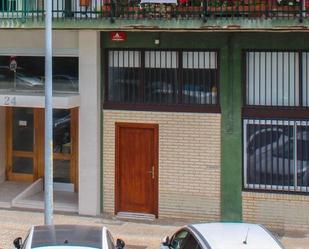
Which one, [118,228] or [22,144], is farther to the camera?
[22,144]

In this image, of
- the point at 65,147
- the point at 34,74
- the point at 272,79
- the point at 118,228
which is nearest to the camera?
the point at 118,228

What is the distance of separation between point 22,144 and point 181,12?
19.7 ft

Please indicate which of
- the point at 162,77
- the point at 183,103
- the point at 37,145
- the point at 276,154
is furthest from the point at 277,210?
the point at 37,145

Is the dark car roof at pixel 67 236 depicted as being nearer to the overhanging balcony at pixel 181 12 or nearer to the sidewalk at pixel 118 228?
the sidewalk at pixel 118 228

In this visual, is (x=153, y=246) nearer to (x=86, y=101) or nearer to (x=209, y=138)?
(x=209, y=138)

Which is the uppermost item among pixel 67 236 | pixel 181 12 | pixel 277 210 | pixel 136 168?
pixel 181 12

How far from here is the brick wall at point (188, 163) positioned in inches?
577

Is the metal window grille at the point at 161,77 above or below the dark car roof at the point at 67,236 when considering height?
above

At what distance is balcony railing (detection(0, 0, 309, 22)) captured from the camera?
13.6m

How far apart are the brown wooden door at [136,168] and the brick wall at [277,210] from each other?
218 cm

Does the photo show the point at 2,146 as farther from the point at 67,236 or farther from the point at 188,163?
the point at 67,236

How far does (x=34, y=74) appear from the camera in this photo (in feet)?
53.6

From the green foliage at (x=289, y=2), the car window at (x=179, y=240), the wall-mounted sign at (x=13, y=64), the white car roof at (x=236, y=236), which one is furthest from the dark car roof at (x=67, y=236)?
the wall-mounted sign at (x=13, y=64)

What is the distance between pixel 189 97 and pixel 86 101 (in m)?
2.39
